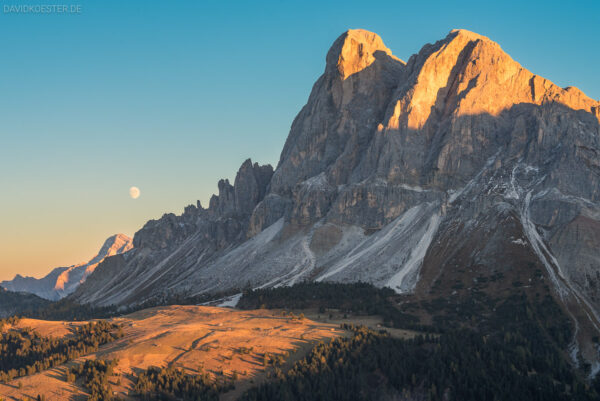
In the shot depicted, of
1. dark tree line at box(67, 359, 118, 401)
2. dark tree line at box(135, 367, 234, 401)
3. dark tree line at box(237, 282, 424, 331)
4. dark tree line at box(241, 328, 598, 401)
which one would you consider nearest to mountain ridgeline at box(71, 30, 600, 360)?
dark tree line at box(237, 282, 424, 331)

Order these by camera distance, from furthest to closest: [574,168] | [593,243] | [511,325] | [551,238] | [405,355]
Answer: [574,168] → [551,238] → [593,243] → [511,325] → [405,355]

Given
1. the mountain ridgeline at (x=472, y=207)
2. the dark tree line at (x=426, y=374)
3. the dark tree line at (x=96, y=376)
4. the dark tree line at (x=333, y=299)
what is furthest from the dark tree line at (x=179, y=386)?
the mountain ridgeline at (x=472, y=207)

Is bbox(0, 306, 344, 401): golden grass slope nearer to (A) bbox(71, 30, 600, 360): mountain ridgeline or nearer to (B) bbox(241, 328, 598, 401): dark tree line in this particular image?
(B) bbox(241, 328, 598, 401): dark tree line

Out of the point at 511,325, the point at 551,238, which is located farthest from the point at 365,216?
the point at 511,325

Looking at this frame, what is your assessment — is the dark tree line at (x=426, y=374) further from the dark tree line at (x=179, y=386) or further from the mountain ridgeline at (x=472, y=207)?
the mountain ridgeline at (x=472, y=207)

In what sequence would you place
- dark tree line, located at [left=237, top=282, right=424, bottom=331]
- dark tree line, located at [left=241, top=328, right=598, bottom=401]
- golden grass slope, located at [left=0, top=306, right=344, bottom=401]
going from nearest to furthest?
dark tree line, located at [left=241, top=328, right=598, bottom=401]
golden grass slope, located at [left=0, top=306, right=344, bottom=401]
dark tree line, located at [left=237, top=282, right=424, bottom=331]

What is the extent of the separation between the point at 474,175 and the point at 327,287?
225 ft

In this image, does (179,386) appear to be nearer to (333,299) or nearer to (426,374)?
(426,374)

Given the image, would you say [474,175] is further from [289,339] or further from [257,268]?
[289,339]

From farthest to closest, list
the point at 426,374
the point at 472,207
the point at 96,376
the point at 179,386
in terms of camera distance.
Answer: the point at 472,207
the point at 96,376
the point at 426,374
the point at 179,386

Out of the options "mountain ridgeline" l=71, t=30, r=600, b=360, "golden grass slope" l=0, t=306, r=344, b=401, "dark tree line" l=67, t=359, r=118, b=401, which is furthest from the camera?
"mountain ridgeline" l=71, t=30, r=600, b=360

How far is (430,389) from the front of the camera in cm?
6956

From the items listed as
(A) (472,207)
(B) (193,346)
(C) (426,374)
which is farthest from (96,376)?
(A) (472,207)

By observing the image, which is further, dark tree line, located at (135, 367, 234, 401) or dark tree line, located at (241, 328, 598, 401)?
dark tree line, located at (135, 367, 234, 401)
